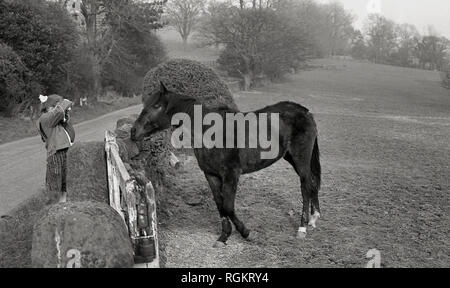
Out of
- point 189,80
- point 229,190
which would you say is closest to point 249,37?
point 189,80

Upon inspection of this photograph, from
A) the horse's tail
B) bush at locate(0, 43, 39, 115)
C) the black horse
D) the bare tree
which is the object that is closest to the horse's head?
the black horse

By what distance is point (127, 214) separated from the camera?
434 cm

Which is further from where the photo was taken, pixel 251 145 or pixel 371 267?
pixel 251 145

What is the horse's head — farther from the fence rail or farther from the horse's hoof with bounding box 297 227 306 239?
the horse's hoof with bounding box 297 227 306 239

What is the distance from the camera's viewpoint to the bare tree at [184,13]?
75.9 m

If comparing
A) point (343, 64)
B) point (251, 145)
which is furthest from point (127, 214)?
point (343, 64)

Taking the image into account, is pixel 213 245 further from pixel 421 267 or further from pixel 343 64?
pixel 343 64

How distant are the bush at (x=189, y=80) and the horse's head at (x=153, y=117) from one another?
4999mm

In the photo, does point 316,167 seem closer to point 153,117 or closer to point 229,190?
point 229,190

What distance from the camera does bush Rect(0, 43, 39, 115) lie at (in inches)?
661

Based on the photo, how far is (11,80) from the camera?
1706cm

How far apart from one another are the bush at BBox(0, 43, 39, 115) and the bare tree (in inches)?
2366

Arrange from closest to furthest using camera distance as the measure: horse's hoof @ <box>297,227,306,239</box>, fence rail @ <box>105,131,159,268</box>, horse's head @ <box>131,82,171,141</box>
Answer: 1. fence rail @ <box>105,131,159,268</box>
2. horse's head @ <box>131,82,171,141</box>
3. horse's hoof @ <box>297,227,306,239</box>
